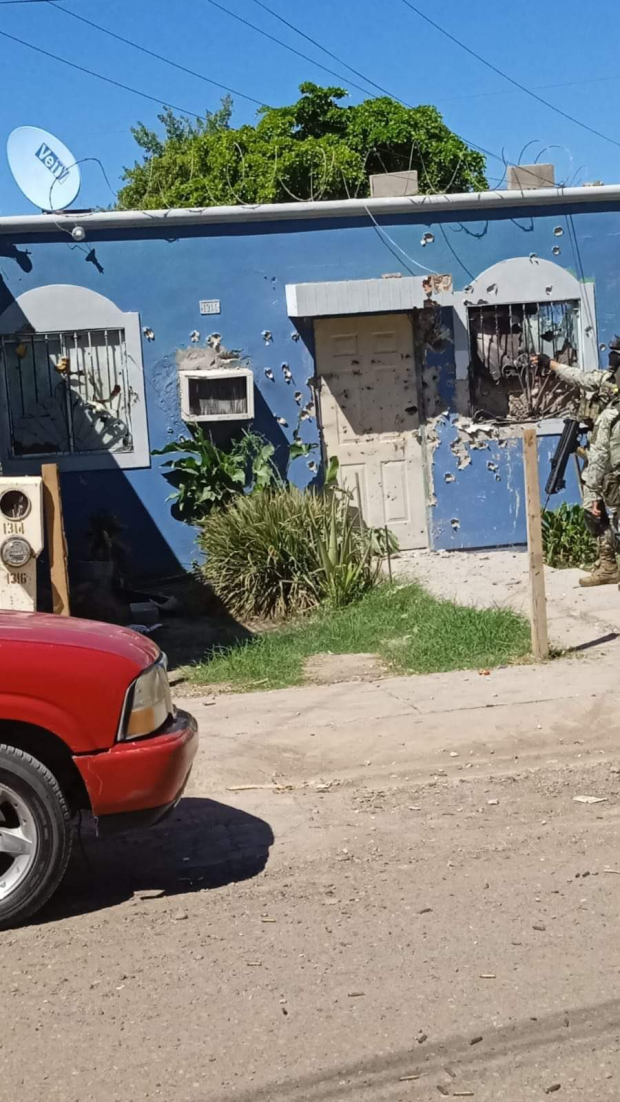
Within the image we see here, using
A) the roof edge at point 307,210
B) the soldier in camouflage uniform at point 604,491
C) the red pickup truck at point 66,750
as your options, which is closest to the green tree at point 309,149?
the roof edge at point 307,210

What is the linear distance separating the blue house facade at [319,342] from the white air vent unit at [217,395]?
21 millimetres

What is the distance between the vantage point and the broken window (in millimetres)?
12719

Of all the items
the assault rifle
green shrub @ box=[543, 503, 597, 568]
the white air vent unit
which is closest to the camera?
the assault rifle

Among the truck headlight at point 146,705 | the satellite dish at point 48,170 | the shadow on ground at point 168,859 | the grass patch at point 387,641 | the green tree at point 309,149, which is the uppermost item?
the green tree at point 309,149

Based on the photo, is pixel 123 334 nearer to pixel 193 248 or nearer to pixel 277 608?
pixel 193 248

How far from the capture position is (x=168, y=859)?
17.7 feet

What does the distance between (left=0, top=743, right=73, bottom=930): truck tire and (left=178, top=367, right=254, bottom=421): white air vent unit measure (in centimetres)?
784

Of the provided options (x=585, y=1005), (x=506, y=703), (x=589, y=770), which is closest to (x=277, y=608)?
(x=506, y=703)

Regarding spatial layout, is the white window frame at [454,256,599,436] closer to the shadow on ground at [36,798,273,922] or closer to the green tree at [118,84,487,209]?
the shadow on ground at [36,798,273,922]

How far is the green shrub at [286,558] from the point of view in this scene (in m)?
10.3

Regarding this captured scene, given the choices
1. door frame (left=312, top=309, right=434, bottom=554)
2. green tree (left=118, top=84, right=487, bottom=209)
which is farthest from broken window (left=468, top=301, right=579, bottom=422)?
green tree (left=118, top=84, right=487, bottom=209)

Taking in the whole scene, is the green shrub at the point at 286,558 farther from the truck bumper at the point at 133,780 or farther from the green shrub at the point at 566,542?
the truck bumper at the point at 133,780

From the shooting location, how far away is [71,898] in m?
4.93

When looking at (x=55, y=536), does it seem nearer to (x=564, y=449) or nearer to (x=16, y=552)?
→ (x=16, y=552)
